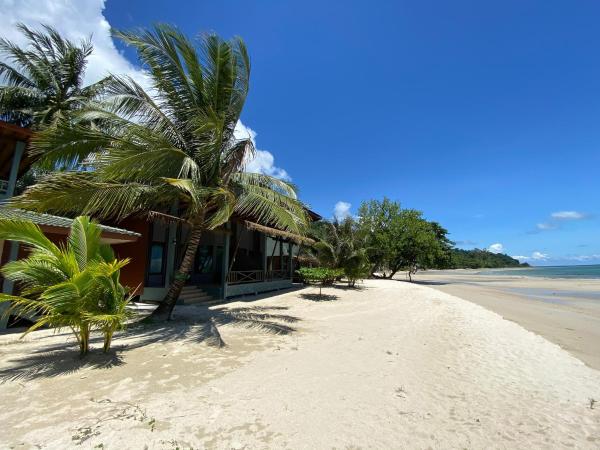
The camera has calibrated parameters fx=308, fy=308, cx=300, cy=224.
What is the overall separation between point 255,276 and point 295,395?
12.1 m

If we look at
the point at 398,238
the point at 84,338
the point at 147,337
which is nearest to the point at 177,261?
the point at 147,337

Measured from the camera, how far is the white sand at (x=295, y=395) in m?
3.03

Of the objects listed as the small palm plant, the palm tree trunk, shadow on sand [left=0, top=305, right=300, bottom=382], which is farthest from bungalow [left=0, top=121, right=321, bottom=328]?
the palm tree trunk

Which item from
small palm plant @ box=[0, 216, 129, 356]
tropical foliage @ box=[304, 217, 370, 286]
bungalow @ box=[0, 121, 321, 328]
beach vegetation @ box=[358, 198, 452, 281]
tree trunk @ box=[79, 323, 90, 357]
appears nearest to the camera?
small palm plant @ box=[0, 216, 129, 356]

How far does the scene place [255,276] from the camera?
1585cm

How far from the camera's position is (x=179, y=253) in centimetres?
1215

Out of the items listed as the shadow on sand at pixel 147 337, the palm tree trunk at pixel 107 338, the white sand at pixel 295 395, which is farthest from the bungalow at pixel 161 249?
the palm tree trunk at pixel 107 338

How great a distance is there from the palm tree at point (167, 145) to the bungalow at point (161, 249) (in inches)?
46.7

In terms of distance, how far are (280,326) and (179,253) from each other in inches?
245

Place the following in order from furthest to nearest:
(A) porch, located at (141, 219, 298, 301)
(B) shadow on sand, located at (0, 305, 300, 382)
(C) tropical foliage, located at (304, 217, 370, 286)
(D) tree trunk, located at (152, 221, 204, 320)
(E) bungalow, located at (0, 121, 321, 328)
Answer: (C) tropical foliage, located at (304, 217, 370, 286)
(A) porch, located at (141, 219, 298, 301)
(D) tree trunk, located at (152, 221, 204, 320)
(E) bungalow, located at (0, 121, 321, 328)
(B) shadow on sand, located at (0, 305, 300, 382)

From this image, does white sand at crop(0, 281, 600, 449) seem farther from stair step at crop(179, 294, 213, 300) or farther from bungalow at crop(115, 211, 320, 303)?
bungalow at crop(115, 211, 320, 303)

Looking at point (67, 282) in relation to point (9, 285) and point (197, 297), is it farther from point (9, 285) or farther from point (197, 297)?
point (197, 297)

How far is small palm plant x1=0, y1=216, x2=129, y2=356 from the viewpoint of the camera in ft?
13.8

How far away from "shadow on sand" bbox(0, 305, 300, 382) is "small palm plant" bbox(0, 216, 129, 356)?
0.41 m
